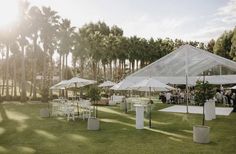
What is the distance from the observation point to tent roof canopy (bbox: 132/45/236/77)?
1806 cm

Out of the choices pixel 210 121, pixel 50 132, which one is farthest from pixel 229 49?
pixel 50 132

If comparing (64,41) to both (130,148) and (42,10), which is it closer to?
(42,10)

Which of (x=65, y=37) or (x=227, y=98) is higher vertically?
(x=65, y=37)

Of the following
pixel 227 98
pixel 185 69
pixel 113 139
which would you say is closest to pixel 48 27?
pixel 227 98

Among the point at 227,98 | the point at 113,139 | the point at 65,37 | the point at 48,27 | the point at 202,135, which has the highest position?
the point at 48,27

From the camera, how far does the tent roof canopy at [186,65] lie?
59.3 ft

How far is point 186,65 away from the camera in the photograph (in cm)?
1809

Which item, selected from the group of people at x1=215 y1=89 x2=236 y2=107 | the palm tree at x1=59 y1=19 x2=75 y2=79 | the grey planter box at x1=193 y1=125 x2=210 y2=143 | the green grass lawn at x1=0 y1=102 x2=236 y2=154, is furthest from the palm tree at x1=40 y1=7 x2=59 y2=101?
the grey planter box at x1=193 y1=125 x2=210 y2=143

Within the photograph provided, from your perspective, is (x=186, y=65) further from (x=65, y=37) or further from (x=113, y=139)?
(x=65, y=37)

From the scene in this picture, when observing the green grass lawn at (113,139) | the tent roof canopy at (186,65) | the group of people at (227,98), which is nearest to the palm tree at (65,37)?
the group of people at (227,98)

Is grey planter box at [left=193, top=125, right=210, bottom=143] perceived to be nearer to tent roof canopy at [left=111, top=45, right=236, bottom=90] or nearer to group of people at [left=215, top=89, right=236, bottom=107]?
tent roof canopy at [left=111, top=45, right=236, bottom=90]

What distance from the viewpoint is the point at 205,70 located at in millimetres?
18766

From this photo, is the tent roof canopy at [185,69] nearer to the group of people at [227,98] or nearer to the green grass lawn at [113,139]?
the green grass lawn at [113,139]

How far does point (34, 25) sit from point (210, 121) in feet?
88.1
